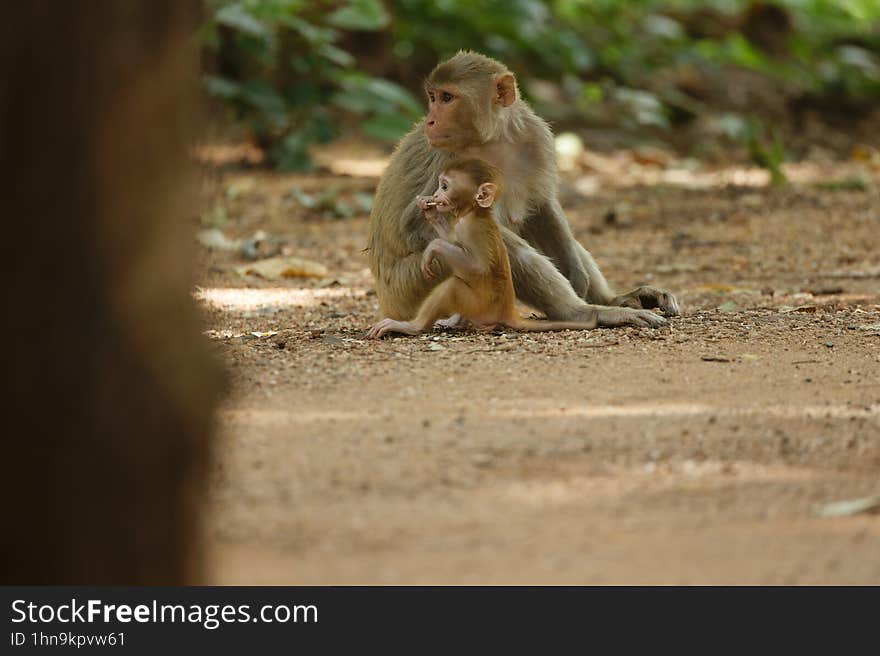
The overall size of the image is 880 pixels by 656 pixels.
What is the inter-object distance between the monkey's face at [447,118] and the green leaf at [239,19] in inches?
243

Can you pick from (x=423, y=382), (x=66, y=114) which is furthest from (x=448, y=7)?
(x=66, y=114)

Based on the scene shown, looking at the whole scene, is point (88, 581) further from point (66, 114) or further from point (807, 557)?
point (807, 557)

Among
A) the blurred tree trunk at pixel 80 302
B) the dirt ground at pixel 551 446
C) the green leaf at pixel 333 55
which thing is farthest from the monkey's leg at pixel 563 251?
the green leaf at pixel 333 55

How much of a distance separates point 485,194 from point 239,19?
6977mm

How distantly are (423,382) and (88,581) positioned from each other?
2.81 m

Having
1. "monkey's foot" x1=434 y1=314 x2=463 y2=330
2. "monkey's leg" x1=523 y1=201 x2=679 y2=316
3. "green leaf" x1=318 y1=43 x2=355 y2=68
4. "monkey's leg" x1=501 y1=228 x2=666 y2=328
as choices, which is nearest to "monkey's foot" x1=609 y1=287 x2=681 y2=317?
"monkey's leg" x1=523 y1=201 x2=679 y2=316

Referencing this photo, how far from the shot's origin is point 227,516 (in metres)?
3.72

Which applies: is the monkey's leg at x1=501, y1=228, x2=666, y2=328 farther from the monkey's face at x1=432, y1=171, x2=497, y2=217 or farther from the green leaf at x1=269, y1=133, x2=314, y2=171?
the green leaf at x1=269, y1=133, x2=314, y2=171

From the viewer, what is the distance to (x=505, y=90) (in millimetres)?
7184

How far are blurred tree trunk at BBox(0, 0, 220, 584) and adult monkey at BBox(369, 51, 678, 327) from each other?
160 inches

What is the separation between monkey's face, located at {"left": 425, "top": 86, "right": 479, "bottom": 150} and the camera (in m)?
7.02

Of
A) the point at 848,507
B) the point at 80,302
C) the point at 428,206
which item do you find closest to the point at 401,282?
the point at 428,206

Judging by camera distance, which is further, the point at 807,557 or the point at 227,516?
the point at 227,516

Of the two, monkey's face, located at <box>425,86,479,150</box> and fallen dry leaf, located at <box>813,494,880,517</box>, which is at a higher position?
monkey's face, located at <box>425,86,479,150</box>
